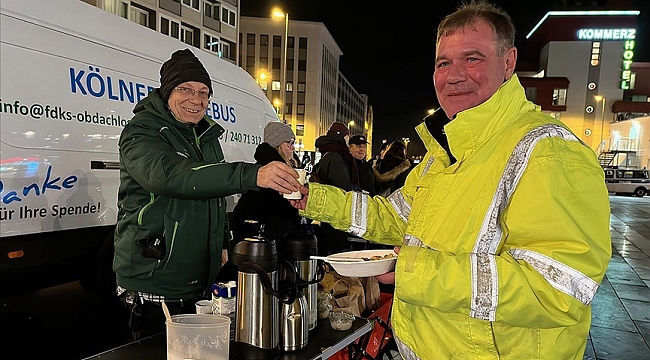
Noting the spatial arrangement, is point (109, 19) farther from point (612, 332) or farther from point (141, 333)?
point (612, 332)

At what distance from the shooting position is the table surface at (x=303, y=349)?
194 centimetres

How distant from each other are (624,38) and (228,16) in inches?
1288

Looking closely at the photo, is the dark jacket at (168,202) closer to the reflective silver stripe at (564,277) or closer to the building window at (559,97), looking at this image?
the reflective silver stripe at (564,277)

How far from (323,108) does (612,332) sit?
57.0 metres

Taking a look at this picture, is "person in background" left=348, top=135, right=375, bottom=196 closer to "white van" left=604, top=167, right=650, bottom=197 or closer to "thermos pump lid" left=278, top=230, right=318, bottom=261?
"thermos pump lid" left=278, top=230, right=318, bottom=261

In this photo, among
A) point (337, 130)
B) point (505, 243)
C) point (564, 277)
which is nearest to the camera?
point (564, 277)

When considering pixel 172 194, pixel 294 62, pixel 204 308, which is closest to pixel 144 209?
pixel 172 194

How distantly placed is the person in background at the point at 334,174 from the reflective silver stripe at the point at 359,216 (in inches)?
131

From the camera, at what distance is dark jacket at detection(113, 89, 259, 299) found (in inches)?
83.4

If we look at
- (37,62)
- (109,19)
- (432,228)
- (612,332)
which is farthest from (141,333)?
(612,332)

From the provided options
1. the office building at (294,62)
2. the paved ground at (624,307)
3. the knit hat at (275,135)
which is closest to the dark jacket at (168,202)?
the knit hat at (275,135)

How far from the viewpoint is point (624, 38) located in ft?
128

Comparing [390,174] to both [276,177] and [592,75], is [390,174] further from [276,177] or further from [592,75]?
[592,75]

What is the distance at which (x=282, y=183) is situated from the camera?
2.08 m
